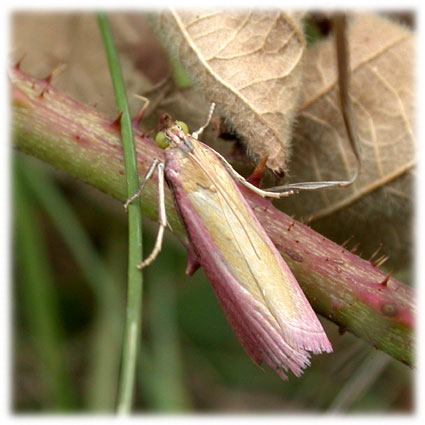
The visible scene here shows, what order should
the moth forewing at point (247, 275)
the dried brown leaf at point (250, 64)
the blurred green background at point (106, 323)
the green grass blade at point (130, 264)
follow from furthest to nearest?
the blurred green background at point (106, 323), the dried brown leaf at point (250, 64), the moth forewing at point (247, 275), the green grass blade at point (130, 264)

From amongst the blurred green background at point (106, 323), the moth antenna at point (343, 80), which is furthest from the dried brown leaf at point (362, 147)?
the blurred green background at point (106, 323)

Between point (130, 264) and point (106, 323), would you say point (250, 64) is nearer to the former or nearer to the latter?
point (130, 264)

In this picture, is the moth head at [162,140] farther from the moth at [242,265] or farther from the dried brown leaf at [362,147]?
the dried brown leaf at [362,147]

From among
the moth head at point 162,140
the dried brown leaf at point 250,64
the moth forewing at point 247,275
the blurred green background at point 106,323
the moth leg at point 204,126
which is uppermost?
the dried brown leaf at point 250,64

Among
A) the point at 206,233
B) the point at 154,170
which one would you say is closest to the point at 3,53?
the point at 154,170

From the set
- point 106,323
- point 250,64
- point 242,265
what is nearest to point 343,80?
point 250,64
